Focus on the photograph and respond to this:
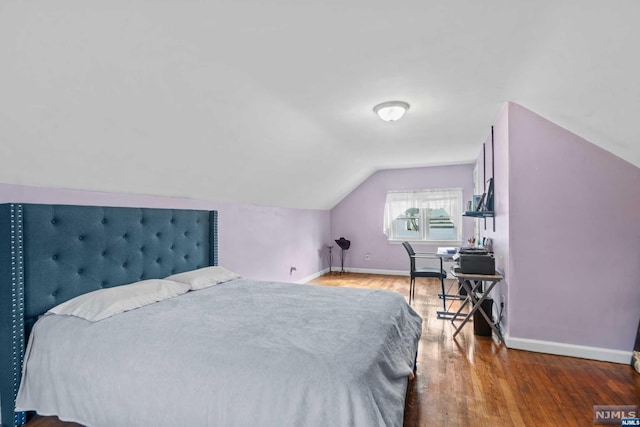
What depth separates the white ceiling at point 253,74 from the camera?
56.2 inches

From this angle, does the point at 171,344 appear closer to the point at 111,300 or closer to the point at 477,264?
the point at 111,300

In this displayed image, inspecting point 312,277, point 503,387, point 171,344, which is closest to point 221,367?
point 171,344

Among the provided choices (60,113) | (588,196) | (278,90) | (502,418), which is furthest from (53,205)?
(588,196)

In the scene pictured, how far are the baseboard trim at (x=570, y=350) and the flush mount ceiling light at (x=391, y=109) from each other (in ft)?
7.59

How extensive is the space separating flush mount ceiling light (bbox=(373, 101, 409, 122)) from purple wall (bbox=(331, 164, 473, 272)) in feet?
11.9

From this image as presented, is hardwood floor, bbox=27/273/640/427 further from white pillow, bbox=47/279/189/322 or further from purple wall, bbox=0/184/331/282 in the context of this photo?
purple wall, bbox=0/184/331/282

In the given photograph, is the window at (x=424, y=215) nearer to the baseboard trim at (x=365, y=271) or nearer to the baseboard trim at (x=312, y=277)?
the baseboard trim at (x=365, y=271)

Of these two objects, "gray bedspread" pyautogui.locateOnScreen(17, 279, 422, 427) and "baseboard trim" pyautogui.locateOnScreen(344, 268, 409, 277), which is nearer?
"gray bedspread" pyautogui.locateOnScreen(17, 279, 422, 427)

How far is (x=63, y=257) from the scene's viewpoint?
6.55 ft

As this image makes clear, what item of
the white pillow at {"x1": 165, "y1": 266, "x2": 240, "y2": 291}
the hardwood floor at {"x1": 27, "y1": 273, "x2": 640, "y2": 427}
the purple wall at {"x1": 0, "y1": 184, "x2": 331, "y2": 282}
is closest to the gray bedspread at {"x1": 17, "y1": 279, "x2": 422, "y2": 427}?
the hardwood floor at {"x1": 27, "y1": 273, "x2": 640, "y2": 427}

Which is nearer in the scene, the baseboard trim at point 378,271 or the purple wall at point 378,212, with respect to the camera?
the purple wall at point 378,212

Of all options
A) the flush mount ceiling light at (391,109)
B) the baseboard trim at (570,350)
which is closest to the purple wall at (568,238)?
the baseboard trim at (570,350)

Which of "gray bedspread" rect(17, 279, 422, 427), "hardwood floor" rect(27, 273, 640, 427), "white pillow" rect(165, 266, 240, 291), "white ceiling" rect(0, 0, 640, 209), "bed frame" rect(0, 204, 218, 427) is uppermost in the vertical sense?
"white ceiling" rect(0, 0, 640, 209)

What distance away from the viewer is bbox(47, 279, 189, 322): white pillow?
1800mm
